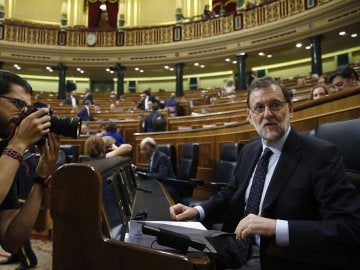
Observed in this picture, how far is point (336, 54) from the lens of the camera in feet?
35.3

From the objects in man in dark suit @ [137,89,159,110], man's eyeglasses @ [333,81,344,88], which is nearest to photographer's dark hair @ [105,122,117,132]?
man in dark suit @ [137,89,159,110]

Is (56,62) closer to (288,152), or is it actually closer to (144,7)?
(144,7)

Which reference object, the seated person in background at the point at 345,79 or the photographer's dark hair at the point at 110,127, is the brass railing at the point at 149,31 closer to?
the photographer's dark hair at the point at 110,127

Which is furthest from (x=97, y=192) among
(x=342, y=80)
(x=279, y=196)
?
(x=342, y=80)

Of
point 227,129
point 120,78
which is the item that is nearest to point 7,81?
point 227,129

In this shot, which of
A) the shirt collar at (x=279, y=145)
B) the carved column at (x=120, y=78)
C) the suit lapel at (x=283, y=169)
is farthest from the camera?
the carved column at (x=120, y=78)

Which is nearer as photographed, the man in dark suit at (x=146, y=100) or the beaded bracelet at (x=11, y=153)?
the beaded bracelet at (x=11, y=153)

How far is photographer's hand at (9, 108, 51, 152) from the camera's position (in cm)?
96

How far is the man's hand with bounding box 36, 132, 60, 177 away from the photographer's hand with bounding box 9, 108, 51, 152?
134mm

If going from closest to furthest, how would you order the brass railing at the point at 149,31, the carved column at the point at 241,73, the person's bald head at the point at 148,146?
the person's bald head at the point at 148,146 → the brass railing at the point at 149,31 → the carved column at the point at 241,73

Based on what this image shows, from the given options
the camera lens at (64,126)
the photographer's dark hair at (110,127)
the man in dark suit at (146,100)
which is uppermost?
the man in dark suit at (146,100)

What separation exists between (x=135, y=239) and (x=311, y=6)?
8.96 metres

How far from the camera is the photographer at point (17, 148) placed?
3.14ft

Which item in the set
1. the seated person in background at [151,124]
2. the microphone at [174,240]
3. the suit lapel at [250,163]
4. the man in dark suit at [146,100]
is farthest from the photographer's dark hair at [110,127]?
the microphone at [174,240]
